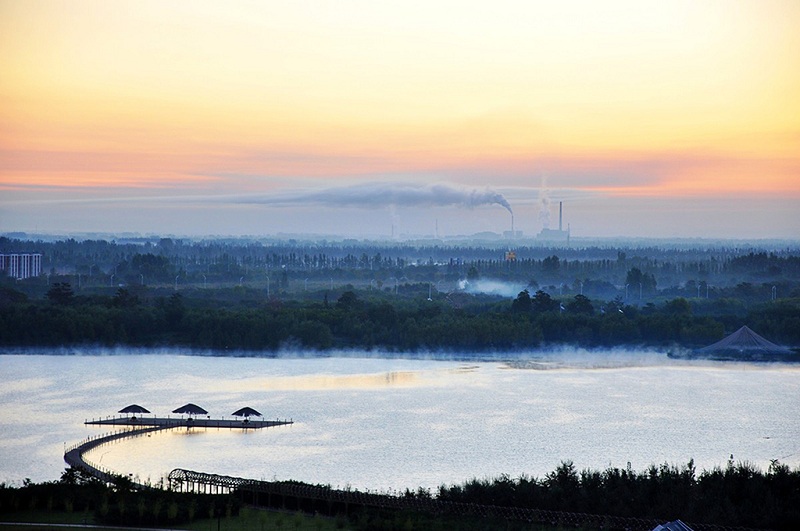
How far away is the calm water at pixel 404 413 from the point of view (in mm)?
16672

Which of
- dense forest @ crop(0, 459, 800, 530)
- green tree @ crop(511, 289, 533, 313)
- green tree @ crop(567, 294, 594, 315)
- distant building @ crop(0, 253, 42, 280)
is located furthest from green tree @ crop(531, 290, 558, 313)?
distant building @ crop(0, 253, 42, 280)

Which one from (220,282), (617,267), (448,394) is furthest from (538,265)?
(448,394)

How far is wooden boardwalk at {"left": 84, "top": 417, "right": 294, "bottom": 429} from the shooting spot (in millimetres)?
19969

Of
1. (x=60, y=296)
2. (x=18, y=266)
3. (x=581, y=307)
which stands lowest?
(x=581, y=307)

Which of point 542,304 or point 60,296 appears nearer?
point 542,304

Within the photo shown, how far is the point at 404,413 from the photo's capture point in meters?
21.4

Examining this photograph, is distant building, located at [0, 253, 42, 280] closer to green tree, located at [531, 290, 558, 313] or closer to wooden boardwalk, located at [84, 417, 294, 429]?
green tree, located at [531, 290, 558, 313]

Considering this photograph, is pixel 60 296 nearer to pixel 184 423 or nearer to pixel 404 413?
pixel 184 423

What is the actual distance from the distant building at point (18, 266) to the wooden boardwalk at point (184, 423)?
148 ft

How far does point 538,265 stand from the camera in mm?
75000

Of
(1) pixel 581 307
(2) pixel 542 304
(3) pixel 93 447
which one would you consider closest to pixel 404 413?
(3) pixel 93 447

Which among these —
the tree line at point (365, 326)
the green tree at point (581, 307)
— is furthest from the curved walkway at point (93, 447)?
the green tree at point (581, 307)

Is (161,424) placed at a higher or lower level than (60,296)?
lower

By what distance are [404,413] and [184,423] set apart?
4.15 m
